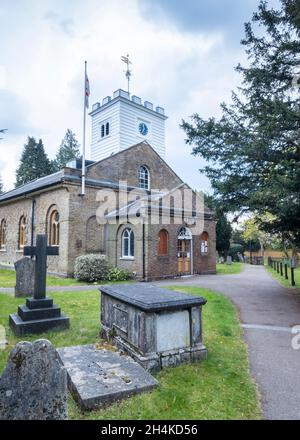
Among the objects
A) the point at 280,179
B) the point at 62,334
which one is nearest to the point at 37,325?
the point at 62,334

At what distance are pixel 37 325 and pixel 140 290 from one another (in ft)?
8.29

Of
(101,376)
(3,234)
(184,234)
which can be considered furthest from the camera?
(3,234)

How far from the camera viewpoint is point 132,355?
4781mm

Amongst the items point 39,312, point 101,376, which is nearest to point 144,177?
Result: point 39,312

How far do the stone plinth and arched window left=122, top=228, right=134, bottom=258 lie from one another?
1161cm

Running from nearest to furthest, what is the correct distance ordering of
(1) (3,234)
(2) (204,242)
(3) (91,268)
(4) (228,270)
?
(3) (91,268)
(2) (204,242)
(4) (228,270)
(1) (3,234)

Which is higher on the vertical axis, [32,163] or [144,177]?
[32,163]

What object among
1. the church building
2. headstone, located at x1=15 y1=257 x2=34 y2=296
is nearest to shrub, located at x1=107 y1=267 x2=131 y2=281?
the church building

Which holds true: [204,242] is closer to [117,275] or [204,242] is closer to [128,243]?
[128,243]

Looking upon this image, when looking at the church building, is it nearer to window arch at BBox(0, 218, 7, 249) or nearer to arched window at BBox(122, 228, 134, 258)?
arched window at BBox(122, 228, 134, 258)

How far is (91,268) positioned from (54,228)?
478cm

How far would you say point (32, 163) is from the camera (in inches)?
1786

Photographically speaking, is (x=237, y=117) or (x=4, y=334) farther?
(x=237, y=117)
